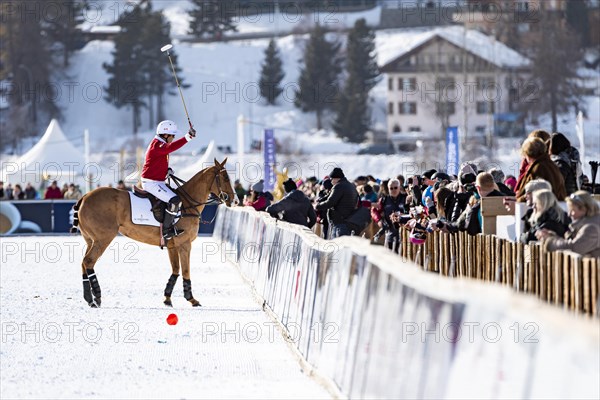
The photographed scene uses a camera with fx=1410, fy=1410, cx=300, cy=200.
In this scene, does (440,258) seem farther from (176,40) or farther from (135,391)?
(176,40)

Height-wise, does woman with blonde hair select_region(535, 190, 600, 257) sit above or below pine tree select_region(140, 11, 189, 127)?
below

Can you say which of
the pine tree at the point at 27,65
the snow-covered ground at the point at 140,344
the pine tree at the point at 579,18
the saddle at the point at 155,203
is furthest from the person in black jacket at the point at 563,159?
the pine tree at the point at 579,18

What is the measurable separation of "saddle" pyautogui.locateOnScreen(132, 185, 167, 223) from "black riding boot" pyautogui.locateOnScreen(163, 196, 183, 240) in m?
0.05

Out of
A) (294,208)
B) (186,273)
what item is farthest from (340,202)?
(186,273)

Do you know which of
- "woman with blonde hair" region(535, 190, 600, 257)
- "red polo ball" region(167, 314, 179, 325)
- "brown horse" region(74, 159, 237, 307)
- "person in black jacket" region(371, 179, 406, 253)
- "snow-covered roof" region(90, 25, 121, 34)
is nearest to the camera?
"woman with blonde hair" region(535, 190, 600, 257)

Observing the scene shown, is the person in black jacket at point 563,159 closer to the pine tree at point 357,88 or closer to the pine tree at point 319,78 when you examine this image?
the pine tree at point 357,88

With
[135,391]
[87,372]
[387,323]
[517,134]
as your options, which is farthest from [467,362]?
[517,134]

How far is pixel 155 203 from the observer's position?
17797mm

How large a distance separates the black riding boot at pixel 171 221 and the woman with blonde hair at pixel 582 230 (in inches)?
341

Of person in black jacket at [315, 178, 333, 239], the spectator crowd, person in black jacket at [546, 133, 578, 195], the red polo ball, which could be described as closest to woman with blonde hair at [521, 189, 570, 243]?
the spectator crowd

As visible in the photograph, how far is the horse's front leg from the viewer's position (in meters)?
17.0

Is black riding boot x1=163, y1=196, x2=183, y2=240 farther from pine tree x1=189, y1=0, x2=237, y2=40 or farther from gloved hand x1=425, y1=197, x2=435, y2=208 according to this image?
pine tree x1=189, y1=0, x2=237, y2=40

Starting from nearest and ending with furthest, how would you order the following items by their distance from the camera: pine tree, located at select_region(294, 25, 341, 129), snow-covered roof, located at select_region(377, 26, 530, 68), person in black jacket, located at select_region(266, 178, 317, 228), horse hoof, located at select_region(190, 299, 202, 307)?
horse hoof, located at select_region(190, 299, 202, 307)
person in black jacket, located at select_region(266, 178, 317, 228)
snow-covered roof, located at select_region(377, 26, 530, 68)
pine tree, located at select_region(294, 25, 341, 129)

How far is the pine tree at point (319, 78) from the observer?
437 ft
